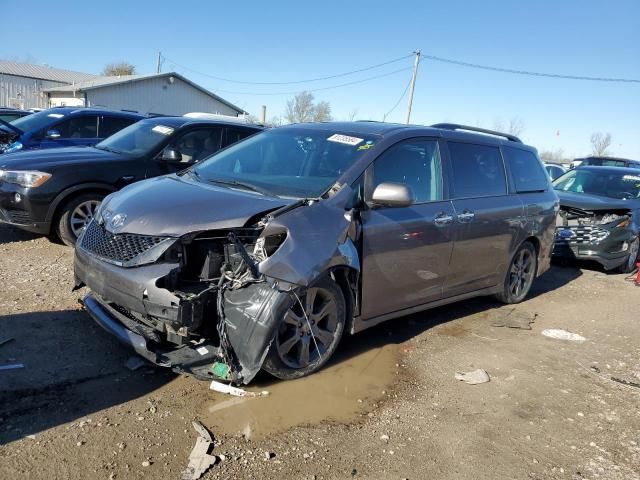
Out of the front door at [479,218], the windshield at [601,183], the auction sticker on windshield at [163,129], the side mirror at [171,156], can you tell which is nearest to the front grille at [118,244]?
the side mirror at [171,156]

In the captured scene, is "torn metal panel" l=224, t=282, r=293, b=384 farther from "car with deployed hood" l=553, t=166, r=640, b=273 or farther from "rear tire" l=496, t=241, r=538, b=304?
"car with deployed hood" l=553, t=166, r=640, b=273

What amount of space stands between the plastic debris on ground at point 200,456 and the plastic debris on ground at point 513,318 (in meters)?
3.54

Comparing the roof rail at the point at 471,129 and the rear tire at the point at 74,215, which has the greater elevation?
the roof rail at the point at 471,129

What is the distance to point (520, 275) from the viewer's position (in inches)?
244

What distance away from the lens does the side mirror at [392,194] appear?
3850 mm

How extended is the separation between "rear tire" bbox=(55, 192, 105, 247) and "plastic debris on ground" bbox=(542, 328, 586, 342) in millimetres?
5361

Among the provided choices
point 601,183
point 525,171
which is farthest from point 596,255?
point 525,171

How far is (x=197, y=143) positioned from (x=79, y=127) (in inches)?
127

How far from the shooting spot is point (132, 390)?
338cm

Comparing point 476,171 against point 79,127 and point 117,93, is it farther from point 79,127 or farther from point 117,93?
point 117,93

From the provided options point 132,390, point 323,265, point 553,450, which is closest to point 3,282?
point 132,390

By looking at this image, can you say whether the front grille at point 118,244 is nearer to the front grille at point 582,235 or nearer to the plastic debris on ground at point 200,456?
the plastic debris on ground at point 200,456

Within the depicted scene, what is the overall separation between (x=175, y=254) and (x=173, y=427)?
106cm

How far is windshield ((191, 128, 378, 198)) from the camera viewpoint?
398 cm
